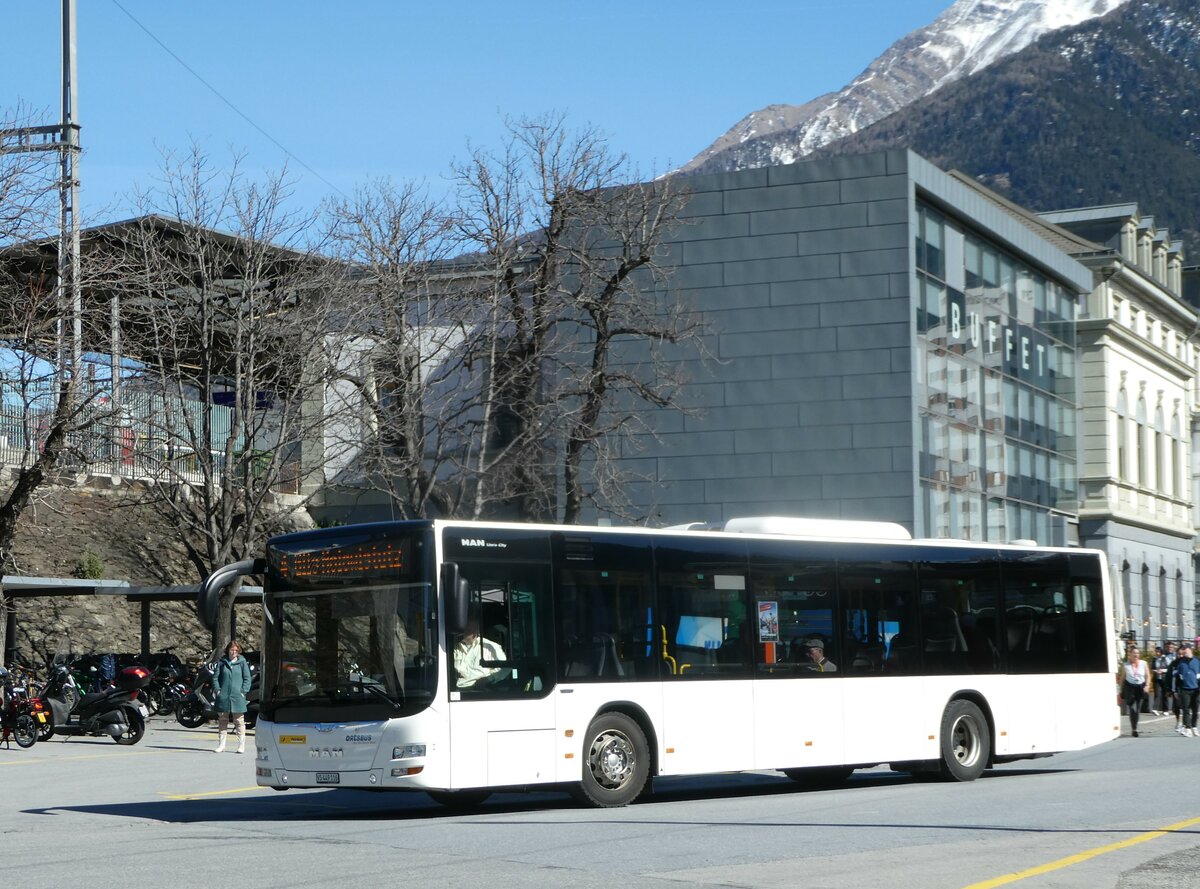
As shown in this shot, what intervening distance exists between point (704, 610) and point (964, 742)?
4488 millimetres

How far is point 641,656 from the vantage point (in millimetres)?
16578

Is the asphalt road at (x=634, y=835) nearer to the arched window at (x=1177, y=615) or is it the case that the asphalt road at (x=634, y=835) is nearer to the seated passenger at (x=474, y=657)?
the seated passenger at (x=474, y=657)

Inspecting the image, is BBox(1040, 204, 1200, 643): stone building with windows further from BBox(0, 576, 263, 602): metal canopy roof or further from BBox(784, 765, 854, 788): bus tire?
BBox(784, 765, 854, 788): bus tire

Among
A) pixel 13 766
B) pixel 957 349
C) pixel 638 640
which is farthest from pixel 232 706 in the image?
pixel 957 349

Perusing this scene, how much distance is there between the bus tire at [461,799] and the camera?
1677 cm

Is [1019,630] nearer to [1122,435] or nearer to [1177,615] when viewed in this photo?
[1122,435]

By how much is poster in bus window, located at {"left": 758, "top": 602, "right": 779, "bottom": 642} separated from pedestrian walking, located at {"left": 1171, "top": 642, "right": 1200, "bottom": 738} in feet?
54.3

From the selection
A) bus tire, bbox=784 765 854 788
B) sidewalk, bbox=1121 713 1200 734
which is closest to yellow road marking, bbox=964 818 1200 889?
bus tire, bbox=784 765 854 788

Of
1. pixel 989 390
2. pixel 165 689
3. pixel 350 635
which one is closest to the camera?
pixel 350 635

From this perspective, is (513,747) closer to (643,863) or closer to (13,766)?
(643,863)

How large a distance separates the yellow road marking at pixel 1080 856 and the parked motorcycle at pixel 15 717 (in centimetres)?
1791

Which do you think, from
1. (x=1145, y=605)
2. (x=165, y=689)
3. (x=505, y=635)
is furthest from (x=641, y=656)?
(x=1145, y=605)

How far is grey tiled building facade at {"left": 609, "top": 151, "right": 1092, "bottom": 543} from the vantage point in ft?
142

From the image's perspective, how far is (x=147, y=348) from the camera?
104 feet
